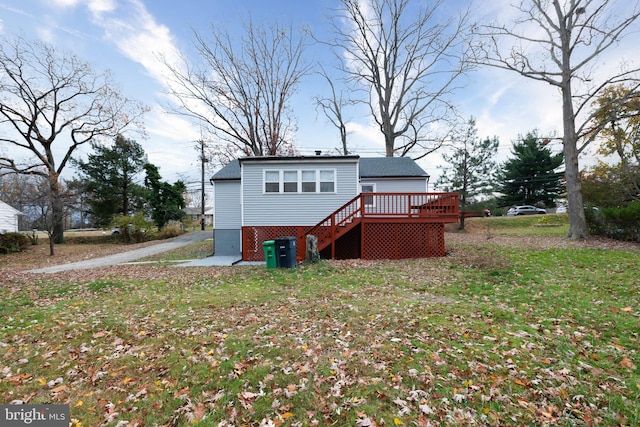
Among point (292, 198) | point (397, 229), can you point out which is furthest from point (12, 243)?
point (397, 229)

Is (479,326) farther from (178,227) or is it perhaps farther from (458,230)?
(178,227)

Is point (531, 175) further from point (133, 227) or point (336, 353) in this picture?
point (133, 227)

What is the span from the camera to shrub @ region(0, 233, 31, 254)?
1719cm

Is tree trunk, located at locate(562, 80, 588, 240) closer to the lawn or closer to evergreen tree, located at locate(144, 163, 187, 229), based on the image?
the lawn

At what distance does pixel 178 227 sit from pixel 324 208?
69.2 ft

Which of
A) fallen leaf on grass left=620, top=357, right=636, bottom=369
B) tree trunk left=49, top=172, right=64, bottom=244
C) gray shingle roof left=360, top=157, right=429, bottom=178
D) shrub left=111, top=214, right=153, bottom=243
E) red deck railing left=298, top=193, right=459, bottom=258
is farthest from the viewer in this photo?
shrub left=111, top=214, right=153, bottom=243

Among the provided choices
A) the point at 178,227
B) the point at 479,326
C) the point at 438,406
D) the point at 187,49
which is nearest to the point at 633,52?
the point at 479,326

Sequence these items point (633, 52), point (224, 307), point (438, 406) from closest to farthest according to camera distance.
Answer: point (438, 406) < point (224, 307) < point (633, 52)

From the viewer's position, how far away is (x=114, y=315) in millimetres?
5250

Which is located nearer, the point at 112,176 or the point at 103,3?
the point at 103,3

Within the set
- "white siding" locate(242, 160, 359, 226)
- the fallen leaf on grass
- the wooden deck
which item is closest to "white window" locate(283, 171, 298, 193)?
"white siding" locate(242, 160, 359, 226)

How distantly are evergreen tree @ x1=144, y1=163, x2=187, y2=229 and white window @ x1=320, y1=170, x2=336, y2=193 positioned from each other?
69.7 ft

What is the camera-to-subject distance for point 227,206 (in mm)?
15703

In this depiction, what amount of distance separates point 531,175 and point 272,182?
32.0 meters
